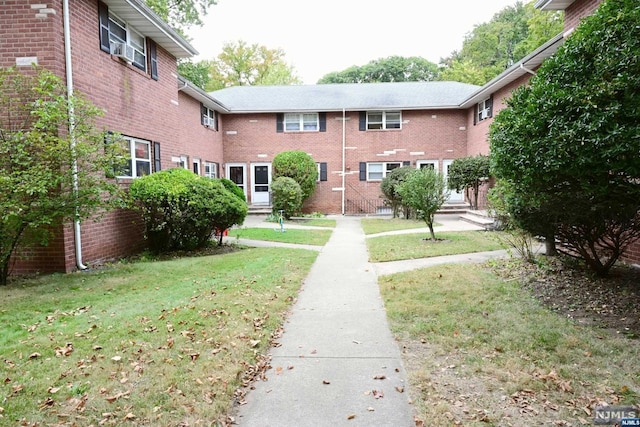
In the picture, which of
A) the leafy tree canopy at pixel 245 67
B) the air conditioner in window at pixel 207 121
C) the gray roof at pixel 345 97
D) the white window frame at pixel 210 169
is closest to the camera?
the air conditioner in window at pixel 207 121

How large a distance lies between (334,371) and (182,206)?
6779 millimetres

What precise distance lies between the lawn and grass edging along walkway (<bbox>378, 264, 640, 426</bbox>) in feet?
20.7

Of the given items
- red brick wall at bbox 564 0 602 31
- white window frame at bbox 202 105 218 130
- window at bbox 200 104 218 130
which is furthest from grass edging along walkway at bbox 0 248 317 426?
white window frame at bbox 202 105 218 130

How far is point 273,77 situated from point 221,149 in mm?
19864

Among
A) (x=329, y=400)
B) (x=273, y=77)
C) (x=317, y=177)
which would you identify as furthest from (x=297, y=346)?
(x=273, y=77)

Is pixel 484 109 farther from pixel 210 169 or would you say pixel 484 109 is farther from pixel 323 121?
pixel 210 169

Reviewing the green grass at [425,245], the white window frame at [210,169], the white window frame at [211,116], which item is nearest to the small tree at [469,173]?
the green grass at [425,245]

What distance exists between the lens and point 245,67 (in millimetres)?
40000

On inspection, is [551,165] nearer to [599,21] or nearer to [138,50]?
[599,21]

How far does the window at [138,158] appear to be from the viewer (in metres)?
10.2

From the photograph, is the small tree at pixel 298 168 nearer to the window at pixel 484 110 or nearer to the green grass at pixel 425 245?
the window at pixel 484 110

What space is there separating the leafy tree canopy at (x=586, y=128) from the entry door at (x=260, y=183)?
17103 mm

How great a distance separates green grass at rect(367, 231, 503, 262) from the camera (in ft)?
30.9

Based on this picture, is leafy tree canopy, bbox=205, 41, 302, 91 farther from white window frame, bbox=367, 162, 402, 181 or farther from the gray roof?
white window frame, bbox=367, 162, 402, 181
